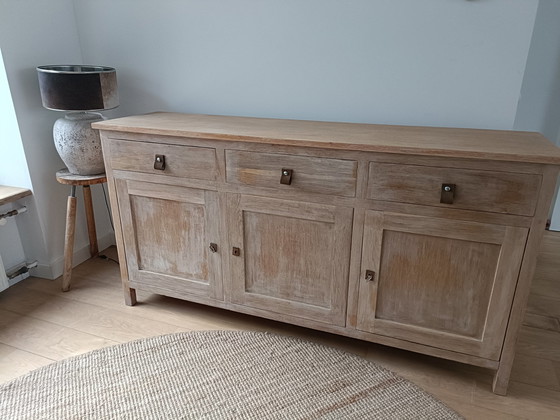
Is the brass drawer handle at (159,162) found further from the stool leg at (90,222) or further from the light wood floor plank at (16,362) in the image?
the light wood floor plank at (16,362)

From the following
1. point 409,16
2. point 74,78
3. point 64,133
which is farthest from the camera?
point 64,133

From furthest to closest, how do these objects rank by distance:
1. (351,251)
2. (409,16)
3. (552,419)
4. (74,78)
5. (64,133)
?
(64,133) < (74,78) < (409,16) < (351,251) < (552,419)

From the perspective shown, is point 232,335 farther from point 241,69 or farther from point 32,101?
point 32,101

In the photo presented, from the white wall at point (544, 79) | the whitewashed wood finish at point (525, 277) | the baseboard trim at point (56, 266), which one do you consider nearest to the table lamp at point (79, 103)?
the baseboard trim at point (56, 266)

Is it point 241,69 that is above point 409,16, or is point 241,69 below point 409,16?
below

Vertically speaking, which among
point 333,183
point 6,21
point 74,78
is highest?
point 6,21

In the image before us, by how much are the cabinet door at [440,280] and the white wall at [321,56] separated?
56cm

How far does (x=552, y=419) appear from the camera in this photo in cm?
136

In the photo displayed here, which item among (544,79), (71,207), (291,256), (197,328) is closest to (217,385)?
(197,328)

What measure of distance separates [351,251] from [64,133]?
140 cm

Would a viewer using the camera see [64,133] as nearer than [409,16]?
No

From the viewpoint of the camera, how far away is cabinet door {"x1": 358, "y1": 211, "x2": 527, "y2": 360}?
1.31 meters

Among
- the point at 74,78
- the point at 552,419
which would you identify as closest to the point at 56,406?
the point at 74,78

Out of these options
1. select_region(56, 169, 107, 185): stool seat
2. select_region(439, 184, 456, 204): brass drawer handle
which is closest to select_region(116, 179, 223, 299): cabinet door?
select_region(56, 169, 107, 185): stool seat
